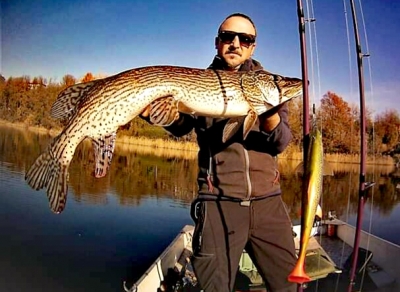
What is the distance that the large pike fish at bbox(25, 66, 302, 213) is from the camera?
1.35 m

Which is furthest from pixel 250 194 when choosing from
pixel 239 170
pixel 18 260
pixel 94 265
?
pixel 18 260

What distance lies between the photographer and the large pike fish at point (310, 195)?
4.08 ft

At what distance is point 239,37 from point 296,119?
18.9 feet

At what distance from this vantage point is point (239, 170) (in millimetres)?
1501

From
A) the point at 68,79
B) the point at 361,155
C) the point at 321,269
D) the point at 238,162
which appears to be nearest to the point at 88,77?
the point at 68,79

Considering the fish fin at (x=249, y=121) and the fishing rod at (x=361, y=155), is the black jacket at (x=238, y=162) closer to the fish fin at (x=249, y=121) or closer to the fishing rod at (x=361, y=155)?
the fish fin at (x=249, y=121)

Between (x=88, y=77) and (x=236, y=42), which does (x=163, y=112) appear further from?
(x=88, y=77)

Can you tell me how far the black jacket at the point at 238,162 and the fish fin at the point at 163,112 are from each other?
0.61ft

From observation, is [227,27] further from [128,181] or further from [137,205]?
[128,181]

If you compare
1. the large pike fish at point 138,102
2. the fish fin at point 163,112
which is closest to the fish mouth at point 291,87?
the large pike fish at point 138,102

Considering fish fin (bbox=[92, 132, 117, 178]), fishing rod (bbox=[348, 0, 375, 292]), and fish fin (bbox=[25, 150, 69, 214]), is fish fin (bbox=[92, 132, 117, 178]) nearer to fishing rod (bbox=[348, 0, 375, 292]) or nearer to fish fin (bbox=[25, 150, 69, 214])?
fish fin (bbox=[25, 150, 69, 214])

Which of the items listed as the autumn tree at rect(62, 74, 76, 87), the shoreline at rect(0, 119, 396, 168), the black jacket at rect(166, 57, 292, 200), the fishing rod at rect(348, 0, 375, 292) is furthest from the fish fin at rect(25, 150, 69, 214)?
the autumn tree at rect(62, 74, 76, 87)

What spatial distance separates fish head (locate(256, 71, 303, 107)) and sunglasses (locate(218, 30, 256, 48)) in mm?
125

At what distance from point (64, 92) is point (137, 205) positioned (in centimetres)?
866
